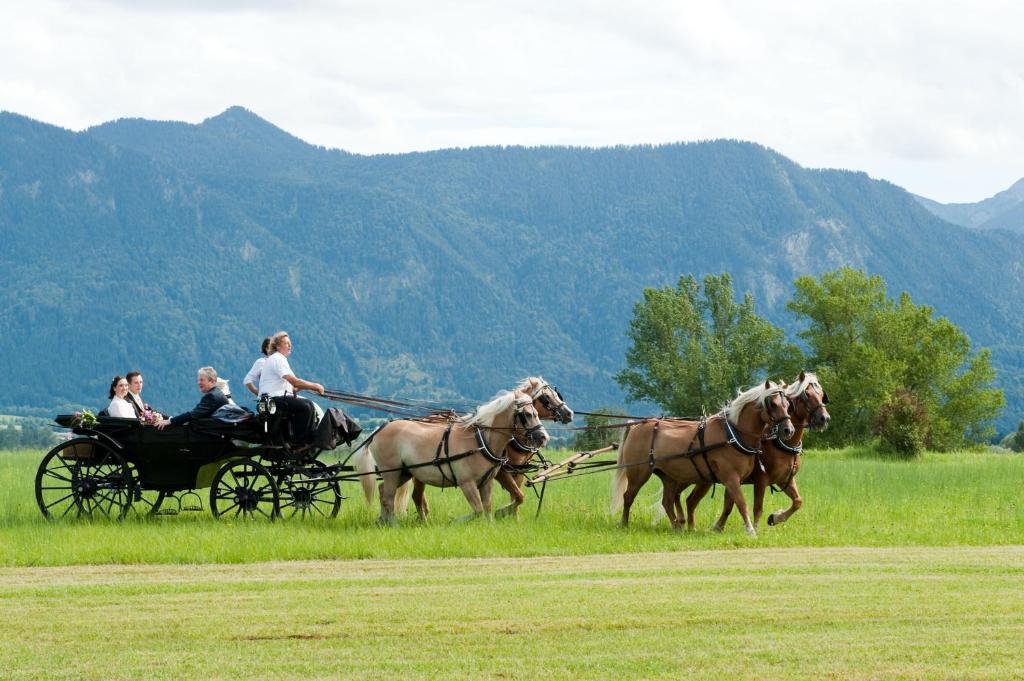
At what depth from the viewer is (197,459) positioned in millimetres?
18797

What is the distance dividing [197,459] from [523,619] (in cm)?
867

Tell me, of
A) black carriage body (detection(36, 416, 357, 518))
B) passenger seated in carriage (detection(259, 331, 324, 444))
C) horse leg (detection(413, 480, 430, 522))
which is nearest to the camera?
passenger seated in carriage (detection(259, 331, 324, 444))

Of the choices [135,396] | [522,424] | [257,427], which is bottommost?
[522,424]

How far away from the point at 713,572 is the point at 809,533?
3963mm

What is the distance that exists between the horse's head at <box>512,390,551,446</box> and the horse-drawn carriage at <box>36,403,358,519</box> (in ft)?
7.14

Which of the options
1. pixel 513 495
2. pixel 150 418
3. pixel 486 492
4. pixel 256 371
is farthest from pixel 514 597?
pixel 150 418

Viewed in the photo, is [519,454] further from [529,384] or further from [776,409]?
[776,409]

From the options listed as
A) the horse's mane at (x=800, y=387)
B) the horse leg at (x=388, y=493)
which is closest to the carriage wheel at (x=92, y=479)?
the horse leg at (x=388, y=493)

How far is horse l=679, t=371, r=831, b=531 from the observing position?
694 inches

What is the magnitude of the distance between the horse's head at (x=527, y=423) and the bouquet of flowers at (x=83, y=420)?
5276 millimetres

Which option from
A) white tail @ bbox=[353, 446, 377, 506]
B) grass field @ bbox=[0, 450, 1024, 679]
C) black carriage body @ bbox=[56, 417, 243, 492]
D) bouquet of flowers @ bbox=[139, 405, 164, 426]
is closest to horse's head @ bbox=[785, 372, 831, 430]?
grass field @ bbox=[0, 450, 1024, 679]

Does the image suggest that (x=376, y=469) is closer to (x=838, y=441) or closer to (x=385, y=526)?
(x=385, y=526)

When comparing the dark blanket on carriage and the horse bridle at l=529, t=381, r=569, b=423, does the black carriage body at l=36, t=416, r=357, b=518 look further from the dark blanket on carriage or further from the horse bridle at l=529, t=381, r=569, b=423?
→ the horse bridle at l=529, t=381, r=569, b=423

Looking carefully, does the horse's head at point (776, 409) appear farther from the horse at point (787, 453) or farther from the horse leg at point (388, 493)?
the horse leg at point (388, 493)
